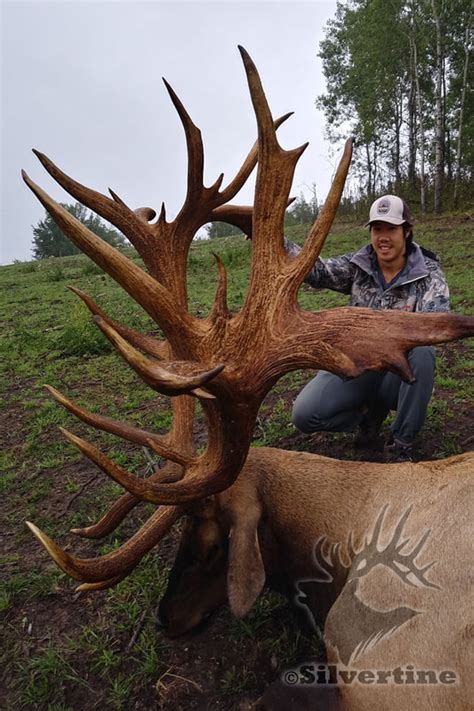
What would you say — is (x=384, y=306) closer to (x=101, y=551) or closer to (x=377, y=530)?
(x=377, y=530)

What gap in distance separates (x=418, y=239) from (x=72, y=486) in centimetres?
1082

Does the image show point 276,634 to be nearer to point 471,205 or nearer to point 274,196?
point 274,196

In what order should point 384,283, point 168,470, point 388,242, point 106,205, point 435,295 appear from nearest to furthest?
point 106,205 < point 168,470 < point 435,295 < point 388,242 < point 384,283

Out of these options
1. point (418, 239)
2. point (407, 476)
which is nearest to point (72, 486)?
point (407, 476)

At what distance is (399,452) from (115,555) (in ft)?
6.52

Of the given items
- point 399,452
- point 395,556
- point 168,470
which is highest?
point 168,470

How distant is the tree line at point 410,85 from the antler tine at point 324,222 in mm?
17526

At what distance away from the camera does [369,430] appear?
3.54 m

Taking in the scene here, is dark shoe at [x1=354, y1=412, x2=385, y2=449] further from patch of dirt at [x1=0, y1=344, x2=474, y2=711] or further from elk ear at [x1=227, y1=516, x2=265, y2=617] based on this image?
elk ear at [x1=227, y1=516, x2=265, y2=617]

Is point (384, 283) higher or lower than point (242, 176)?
lower

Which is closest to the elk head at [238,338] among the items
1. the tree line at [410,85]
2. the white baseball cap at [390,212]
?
the white baseball cap at [390,212]

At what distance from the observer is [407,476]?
216 centimetres

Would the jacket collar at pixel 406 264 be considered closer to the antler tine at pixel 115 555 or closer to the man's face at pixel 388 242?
the man's face at pixel 388 242

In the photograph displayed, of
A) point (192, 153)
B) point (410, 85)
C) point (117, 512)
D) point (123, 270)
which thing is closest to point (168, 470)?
point (117, 512)
